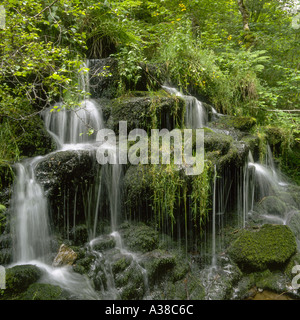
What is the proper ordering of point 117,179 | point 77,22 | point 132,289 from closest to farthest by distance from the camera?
point 132,289, point 117,179, point 77,22

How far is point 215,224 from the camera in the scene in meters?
4.36

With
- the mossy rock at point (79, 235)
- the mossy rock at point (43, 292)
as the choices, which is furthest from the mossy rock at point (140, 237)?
the mossy rock at point (43, 292)

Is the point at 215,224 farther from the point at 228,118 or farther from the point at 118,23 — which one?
the point at 118,23

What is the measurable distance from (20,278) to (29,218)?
915 millimetres

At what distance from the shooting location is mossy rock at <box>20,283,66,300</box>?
8.94 ft

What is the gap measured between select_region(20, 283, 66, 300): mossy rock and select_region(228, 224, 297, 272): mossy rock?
2.72 m

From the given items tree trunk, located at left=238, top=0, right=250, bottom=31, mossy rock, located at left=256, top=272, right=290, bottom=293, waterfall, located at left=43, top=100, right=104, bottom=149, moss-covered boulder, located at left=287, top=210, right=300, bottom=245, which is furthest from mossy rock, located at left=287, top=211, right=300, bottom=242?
tree trunk, located at left=238, top=0, right=250, bottom=31

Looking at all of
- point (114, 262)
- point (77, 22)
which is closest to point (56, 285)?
point (114, 262)

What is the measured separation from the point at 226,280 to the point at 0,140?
4.33m

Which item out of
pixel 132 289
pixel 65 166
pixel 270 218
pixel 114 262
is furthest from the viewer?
pixel 270 218

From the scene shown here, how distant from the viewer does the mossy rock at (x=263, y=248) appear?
369 centimetres

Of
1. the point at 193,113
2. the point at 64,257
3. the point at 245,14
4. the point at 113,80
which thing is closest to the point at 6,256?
the point at 64,257

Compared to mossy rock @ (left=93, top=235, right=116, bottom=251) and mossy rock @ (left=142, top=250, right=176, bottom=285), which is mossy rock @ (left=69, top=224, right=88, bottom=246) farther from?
mossy rock @ (left=142, top=250, right=176, bottom=285)

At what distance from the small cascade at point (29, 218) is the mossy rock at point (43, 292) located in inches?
25.5
